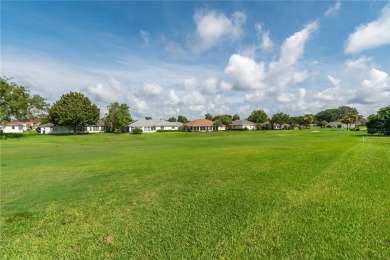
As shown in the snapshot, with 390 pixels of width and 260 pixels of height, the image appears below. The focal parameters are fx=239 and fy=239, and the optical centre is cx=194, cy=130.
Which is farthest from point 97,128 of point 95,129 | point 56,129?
point 56,129

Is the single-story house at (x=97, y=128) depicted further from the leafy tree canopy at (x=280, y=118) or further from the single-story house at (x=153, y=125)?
the leafy tree canopy at (x=280, y=118)

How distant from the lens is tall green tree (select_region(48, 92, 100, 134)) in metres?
73.4

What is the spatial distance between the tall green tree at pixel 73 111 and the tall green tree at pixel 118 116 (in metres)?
8.92

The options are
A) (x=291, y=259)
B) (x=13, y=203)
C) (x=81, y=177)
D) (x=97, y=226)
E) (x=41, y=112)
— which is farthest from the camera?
(x=41, y=112)

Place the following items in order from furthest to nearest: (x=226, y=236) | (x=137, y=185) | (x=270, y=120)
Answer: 1. (x=270, y=120)
2. (x=137, y=185)
3. (x=226, y=236)

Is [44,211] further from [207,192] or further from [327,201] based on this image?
[327,201]

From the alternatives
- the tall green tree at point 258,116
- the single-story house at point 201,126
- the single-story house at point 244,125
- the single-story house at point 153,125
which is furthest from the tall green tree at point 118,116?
the tall green tree at point 258,116

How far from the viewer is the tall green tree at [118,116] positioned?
87250 mm

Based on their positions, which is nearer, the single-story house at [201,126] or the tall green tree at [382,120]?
the tall green tree at [382,120]

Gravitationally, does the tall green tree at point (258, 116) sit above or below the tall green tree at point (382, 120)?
above

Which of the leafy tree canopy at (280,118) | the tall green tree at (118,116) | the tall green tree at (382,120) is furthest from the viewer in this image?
the leafy tree canopy at (280,118)

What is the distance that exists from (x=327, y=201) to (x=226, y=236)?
428 cm

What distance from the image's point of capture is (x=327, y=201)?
7.81 meters

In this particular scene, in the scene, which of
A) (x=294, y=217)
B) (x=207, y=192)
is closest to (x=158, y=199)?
(x=207, y=192)
